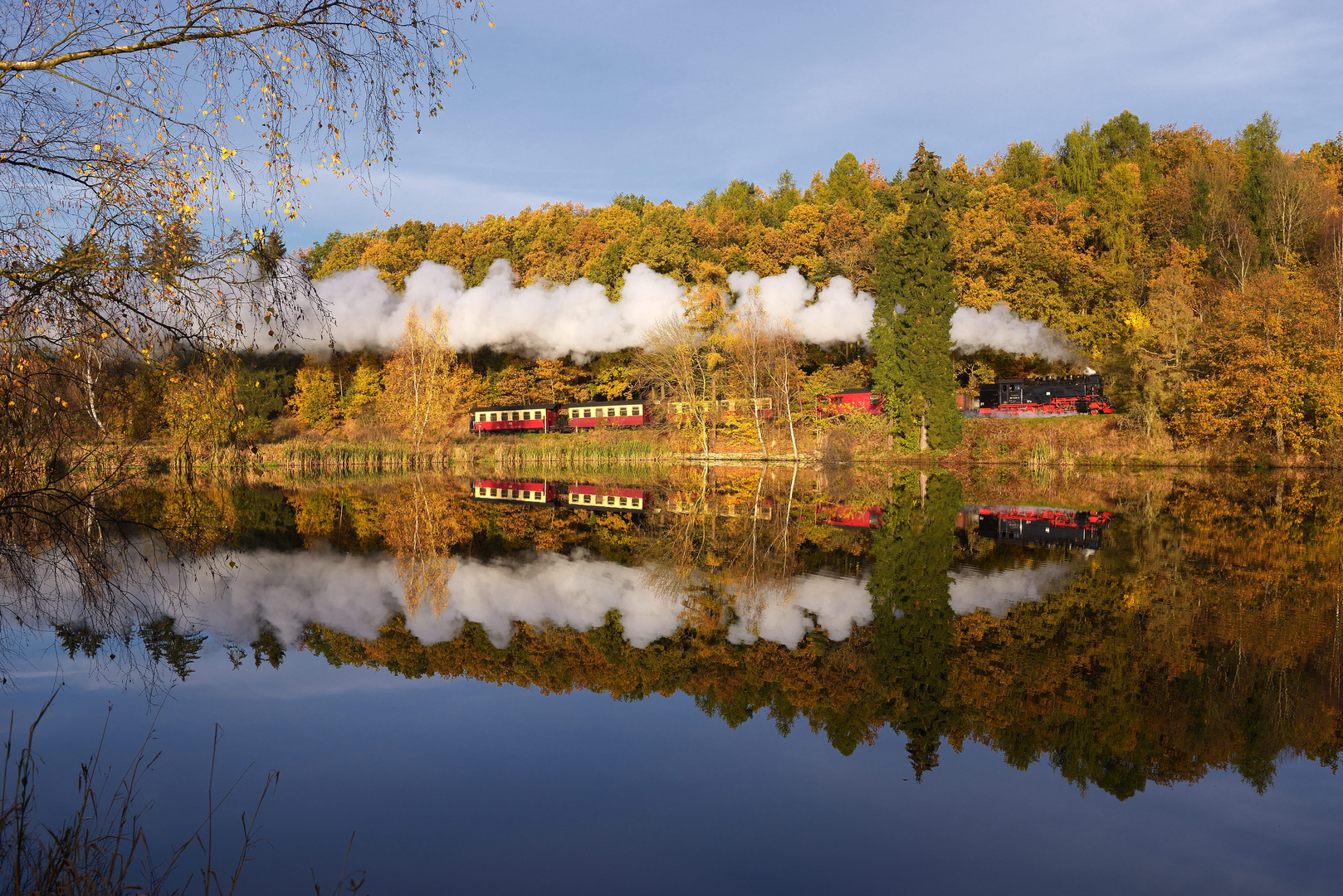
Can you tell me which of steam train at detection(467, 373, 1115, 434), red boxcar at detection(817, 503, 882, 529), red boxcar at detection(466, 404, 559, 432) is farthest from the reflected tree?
red boxcar at detection(466, 404, 559, 432)

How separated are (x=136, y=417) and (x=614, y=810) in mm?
4636

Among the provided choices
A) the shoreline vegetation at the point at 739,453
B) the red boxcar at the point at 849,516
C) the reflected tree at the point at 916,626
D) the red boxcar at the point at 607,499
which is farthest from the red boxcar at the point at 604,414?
the reflected tree at the point at 916,626

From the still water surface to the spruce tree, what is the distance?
2127cm

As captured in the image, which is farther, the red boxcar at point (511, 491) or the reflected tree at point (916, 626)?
the red boxcar at point (511, 491)

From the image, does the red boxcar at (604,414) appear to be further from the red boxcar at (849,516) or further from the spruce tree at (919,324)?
the red boxcar at (849,516)

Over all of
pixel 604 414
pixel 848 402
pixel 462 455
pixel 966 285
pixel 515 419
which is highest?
pixel 966 285

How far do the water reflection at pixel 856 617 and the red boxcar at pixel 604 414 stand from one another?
82.6 ft

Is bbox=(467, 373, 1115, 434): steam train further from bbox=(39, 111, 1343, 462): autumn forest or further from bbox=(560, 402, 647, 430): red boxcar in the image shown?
bbox=(560, 402, 647, 430): red boxcar

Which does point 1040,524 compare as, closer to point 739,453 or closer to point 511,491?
point 511,491

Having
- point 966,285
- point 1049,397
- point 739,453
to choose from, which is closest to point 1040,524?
point 739,453

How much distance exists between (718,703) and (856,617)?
8.25 ft

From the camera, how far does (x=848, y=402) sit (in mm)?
36500

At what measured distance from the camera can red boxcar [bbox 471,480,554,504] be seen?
21375 millimetres

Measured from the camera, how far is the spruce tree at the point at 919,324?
33.2m
